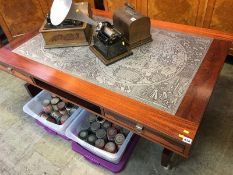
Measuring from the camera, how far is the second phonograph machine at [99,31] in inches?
44.3

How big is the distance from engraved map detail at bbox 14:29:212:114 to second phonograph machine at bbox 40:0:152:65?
4 cm

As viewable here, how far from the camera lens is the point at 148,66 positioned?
1.10 meters

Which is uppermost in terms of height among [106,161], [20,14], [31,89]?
[20,14]

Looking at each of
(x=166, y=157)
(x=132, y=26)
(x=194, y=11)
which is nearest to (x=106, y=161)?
(x=166, y=157)

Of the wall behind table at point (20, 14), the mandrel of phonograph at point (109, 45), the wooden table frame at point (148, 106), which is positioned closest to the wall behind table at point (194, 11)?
the wooden table frame at point (148, 106)

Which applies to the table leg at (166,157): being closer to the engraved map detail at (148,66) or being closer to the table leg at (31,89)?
the engraved map detail at (148,66)

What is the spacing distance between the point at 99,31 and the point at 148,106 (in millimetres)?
510

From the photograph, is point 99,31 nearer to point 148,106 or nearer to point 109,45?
point 109,45

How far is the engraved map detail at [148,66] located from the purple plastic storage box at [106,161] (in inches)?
17.3

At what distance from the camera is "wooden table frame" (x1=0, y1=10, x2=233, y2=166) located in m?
0.85

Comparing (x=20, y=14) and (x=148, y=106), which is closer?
(x=148, y=106)

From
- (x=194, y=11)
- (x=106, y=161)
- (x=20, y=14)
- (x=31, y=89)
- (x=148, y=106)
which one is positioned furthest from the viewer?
(x=20, y=14)

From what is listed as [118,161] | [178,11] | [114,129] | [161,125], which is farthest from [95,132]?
[178,11]

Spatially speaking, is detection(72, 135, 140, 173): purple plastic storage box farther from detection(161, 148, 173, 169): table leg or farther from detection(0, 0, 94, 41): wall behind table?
detection(0, 0, 94, 41): wall behind table
